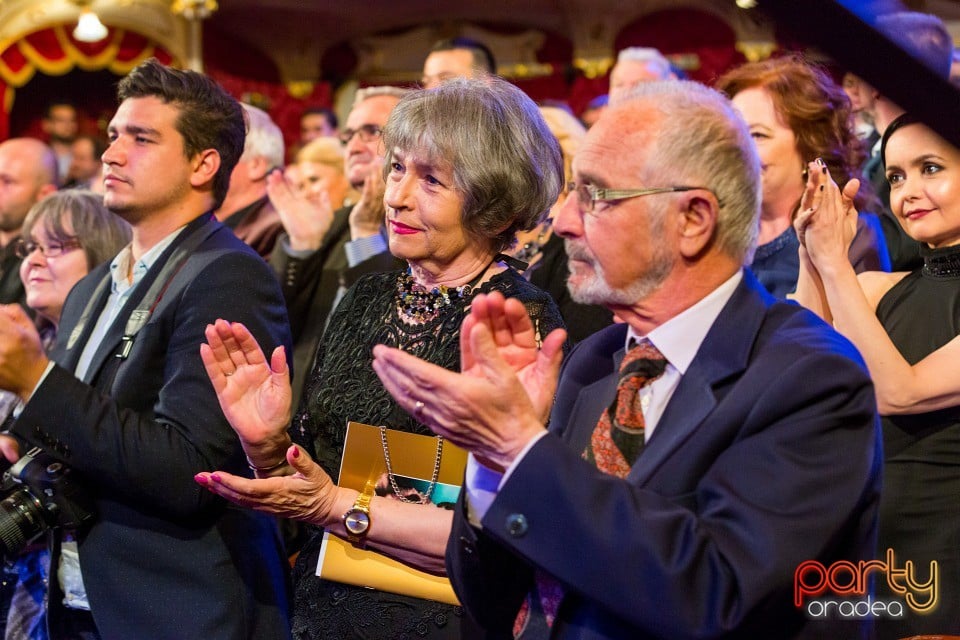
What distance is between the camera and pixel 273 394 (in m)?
2.03

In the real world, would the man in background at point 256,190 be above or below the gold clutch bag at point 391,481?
below

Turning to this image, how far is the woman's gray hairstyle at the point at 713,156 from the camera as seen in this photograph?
1.57 meters

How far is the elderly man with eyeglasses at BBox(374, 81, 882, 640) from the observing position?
53.3 inches

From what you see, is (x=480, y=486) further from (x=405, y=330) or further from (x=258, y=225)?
(x=258, y=225)

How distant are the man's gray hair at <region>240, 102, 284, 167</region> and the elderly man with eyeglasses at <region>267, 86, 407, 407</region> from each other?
0.41 meters

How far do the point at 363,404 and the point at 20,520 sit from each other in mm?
783

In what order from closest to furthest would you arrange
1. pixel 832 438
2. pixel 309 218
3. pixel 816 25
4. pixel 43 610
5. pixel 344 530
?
pixel 816 25, pixel 832 438, pixel 344 530, pixel 43 610, pixel 309 218

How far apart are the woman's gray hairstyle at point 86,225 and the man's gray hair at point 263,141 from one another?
1292 mm

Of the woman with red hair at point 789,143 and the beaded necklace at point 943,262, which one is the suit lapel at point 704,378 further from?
the woman with red hair at point 789,143

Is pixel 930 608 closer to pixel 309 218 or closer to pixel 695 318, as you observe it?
pixel 695 318

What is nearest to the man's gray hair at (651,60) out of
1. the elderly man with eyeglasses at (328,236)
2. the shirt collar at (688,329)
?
the elderly man with eyeglasses at (328,236)

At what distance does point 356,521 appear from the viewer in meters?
2.01

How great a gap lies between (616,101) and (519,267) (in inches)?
26.6

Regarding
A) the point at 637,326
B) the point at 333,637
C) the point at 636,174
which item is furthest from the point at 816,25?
the point at 333,637
